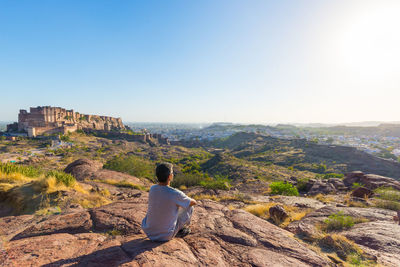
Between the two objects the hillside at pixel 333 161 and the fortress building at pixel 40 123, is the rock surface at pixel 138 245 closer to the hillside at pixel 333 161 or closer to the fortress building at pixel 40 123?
the hillside at pixel 333 161

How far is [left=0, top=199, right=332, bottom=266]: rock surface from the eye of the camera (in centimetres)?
221

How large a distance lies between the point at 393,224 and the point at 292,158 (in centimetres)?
4756

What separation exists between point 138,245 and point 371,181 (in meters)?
15.6

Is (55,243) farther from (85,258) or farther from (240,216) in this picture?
(240,216)

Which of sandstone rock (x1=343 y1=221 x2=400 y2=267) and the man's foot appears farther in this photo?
sandstone rock (x1=343 y1=221 x2=400 y2=267)

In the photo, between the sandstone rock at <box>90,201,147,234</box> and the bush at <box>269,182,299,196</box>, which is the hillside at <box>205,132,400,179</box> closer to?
the bush at <box>269,182,299,196</box>

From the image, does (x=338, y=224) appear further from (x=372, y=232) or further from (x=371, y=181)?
(x=371, y=181)

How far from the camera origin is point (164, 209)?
2617 millimetres

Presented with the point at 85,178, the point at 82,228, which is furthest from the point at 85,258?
the point at 85,178

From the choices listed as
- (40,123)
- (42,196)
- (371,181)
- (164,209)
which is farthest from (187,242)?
(40,123)

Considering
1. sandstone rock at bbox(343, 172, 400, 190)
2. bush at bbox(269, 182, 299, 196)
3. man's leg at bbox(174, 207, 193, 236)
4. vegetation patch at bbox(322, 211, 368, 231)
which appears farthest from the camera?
sandstone rock at bbox(343, 172, 400, 190)

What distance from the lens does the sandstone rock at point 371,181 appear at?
1054 centimetres

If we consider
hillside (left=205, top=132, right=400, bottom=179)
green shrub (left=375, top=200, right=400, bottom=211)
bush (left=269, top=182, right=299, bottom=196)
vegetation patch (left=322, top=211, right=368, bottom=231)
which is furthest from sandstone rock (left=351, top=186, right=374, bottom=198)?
hillside (left=205, top=132, right=400, bottom=179)

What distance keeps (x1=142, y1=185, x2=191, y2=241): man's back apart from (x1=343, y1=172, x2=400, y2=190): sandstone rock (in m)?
14.1
